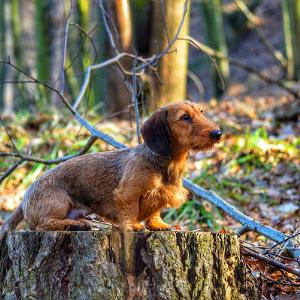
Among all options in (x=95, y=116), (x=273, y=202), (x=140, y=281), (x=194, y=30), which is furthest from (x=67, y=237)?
(x=194, y=30)

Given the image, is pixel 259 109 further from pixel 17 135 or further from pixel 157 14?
pixel 17 135

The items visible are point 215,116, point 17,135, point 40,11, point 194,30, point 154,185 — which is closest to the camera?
point 154,185

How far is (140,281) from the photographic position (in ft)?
15.4

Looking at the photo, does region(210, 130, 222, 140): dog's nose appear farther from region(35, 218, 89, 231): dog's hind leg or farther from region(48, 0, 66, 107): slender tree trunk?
region(48, 0, 66, 107): slender tree trunk

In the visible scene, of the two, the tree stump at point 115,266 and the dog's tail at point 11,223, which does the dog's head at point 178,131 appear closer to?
the tree stump at point 115,266

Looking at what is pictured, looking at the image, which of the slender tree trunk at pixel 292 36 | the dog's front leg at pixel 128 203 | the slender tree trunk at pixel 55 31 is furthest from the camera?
the slender tree trunk at pixel 55 31

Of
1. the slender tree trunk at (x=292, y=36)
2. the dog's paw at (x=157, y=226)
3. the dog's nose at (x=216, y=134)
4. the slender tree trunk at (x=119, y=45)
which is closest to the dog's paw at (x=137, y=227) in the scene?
the dog's paw at (x=157, y=226)

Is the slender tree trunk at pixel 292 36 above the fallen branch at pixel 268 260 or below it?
above

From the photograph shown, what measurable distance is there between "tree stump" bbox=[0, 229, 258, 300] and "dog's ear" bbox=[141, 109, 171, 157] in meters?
0.74

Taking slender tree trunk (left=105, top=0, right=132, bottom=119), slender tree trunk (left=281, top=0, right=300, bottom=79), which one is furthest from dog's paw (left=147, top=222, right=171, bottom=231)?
slender tree trunk (left=281, top=0, right=300, bottom=79)

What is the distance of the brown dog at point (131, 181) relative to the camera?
5.05 metres

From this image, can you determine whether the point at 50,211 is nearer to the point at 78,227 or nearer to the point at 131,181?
the point at 78,227

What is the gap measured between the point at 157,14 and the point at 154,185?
7.65 metres

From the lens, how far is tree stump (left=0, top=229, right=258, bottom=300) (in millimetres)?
4668
